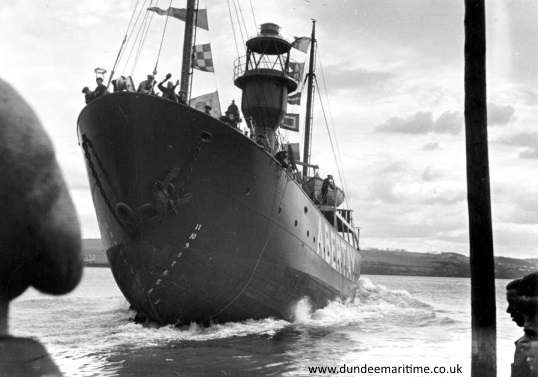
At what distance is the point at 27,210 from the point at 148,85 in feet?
13.7

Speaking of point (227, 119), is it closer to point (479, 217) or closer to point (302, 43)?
point (479, 217)

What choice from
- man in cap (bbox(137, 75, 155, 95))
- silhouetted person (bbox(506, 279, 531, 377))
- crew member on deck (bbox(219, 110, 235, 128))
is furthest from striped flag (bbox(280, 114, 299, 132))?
silhouetted person (bbox(506, 279, 531, 377))

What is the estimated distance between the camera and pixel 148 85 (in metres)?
10.7

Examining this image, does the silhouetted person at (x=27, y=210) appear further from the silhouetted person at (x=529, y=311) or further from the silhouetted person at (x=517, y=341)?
the silhouetted person at (x=529, y=311)

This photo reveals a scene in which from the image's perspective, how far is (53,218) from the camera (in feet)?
40.7

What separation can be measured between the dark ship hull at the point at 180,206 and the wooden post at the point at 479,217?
611 cm

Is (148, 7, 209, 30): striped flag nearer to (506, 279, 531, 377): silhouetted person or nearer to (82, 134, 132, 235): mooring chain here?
(82, 134, 132, 235): mooring chain

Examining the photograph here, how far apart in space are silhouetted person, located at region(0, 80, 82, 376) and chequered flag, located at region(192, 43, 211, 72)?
4.25 m

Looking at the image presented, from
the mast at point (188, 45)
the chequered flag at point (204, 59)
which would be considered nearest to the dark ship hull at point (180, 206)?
the mast at point (188, 45)

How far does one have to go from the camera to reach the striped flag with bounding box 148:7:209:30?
42.4ft

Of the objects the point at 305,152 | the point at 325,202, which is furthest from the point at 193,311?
the point at 305,152

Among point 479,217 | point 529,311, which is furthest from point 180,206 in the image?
point 529,311

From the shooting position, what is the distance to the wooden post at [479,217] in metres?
5.20

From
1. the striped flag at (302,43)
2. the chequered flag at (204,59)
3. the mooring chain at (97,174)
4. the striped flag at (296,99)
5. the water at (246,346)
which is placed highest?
the striped flag at (302,43)
